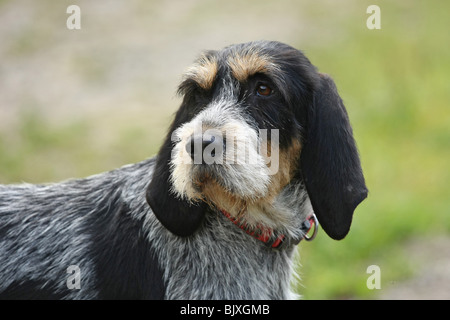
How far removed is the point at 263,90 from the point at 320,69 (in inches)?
370

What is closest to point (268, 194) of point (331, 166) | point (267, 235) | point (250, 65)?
point (267, 235)

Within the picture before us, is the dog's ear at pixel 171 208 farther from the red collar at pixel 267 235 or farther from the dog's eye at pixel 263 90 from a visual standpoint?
the dog's eye at pixel 263 90

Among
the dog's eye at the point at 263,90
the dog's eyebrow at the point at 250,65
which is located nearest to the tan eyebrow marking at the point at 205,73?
the dog's eyebrow at the point at 250,65

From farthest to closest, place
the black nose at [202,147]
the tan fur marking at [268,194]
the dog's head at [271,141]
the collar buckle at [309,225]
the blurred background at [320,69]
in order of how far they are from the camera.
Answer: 1. the blurred background at [320,69]
2. the collar buckle at [309,225]
3. the dog's head at [271,141]
4. the tan fur marking at [268,194]
5. the black nose at [202,147]

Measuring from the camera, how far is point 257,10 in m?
16.7

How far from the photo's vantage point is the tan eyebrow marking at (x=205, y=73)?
192 inches

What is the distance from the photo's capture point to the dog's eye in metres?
4.82

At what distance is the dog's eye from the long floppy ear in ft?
1.11

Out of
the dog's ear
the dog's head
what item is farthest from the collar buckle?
the dog's ear

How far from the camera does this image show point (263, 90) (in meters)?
4.84

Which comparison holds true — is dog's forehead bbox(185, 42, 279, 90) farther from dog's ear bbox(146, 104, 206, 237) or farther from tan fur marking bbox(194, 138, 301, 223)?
dog's ear bbox(146, 104, 206, 237)

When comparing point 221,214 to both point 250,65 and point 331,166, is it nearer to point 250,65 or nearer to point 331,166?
point 331,166

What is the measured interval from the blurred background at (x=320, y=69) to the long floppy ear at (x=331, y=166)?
3064 mm

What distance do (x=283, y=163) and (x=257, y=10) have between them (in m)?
12.4
